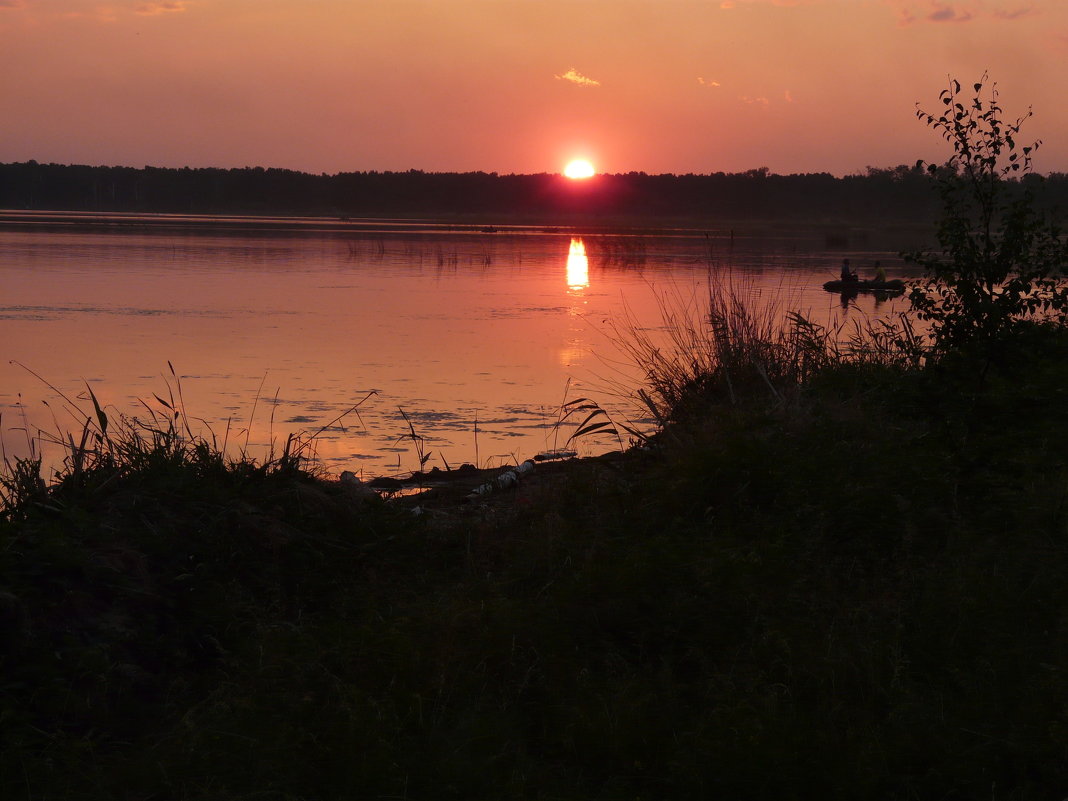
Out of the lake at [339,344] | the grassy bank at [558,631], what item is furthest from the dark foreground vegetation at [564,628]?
the lake at [339,344]

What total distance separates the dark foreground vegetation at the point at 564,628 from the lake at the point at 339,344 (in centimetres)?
241

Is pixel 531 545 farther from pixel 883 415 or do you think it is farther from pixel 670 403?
pixel 670 403

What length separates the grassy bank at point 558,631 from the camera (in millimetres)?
4410

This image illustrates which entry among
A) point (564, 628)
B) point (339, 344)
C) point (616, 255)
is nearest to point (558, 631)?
point (564, 628)

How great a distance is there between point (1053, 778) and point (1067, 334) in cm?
873

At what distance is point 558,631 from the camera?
18.0 ft

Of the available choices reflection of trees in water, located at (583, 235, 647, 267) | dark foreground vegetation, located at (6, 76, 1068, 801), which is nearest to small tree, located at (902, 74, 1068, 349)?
dark foreground vegetation, located at (6, 76, 1068, 801)

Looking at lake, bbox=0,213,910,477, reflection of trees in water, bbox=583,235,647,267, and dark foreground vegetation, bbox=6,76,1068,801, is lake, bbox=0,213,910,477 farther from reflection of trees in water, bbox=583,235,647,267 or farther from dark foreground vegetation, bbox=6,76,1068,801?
reflection of trees in water, bbox=583,235,647,267

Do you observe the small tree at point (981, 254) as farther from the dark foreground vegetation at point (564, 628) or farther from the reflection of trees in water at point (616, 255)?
the reflection of trees in water at point (616, 255)

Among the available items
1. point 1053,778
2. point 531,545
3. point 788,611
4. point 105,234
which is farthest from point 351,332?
point 105,234

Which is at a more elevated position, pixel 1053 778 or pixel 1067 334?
pixel 1067 334

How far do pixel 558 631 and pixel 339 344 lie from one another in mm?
13104

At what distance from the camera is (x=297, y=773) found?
14.2 ft

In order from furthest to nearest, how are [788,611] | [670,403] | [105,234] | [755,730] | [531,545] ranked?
[105,234] < [670,403] < [531,545] < [788,611] < [755,730]
